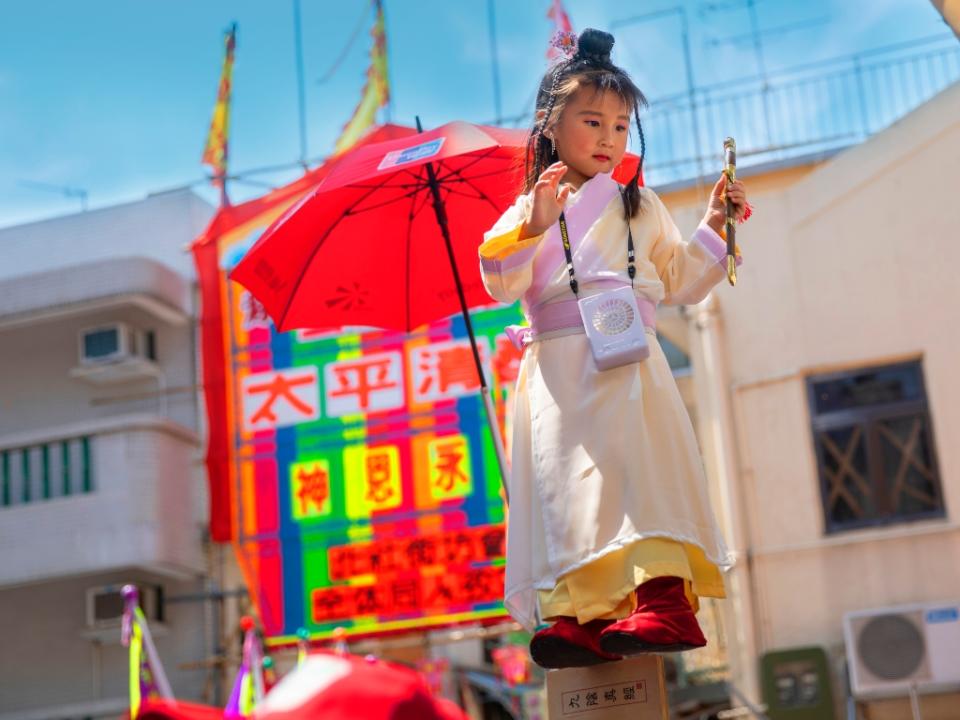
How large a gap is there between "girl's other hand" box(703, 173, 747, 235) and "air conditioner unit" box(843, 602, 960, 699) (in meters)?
8.41

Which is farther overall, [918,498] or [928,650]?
[918,498]

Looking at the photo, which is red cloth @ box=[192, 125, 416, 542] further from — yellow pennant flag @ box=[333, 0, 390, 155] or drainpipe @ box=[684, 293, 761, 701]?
drainpipe @ box=[684, 293, 761, 701]

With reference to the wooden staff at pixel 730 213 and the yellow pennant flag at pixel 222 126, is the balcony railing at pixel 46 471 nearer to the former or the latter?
the yellow pennant flag at pixel 222 126

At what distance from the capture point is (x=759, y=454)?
13.6 m

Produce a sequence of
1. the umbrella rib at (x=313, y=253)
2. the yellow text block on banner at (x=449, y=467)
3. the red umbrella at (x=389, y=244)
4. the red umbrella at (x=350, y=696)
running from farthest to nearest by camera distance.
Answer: the yellow text block on banner at (x=449, y=467), the umbrella rib at (x=313, y=253), the red umbrella at (x=389, y=244), the red umbrella at (x=350, y=696)

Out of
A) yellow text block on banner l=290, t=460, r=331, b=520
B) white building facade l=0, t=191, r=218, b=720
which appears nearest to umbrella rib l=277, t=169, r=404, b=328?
yellow text block on banner l=290, t=460, r=331, b=520

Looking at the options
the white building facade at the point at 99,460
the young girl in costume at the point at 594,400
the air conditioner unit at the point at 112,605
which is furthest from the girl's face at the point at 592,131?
the air conditioner unit at the point at 112,605

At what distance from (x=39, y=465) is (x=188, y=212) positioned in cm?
330

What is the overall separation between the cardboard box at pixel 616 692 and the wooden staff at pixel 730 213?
1088 millimetres

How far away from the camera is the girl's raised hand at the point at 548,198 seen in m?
4.32

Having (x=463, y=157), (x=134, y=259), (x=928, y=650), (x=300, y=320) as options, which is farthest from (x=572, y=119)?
(x=134, y=259)

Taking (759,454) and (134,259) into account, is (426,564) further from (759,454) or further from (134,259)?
(134,259)

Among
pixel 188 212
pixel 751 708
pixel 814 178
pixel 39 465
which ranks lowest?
pixel 751 708

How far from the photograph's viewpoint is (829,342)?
44.2 ft
